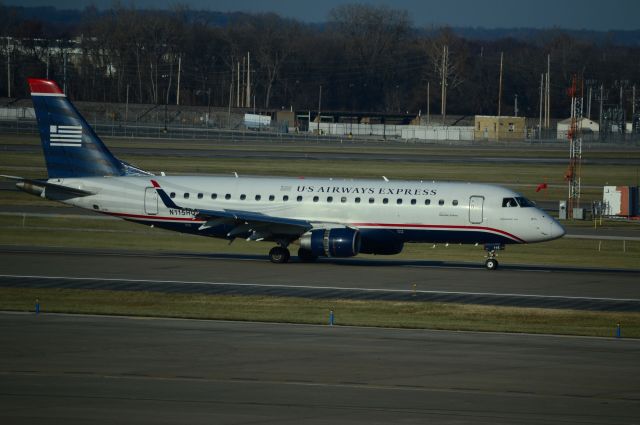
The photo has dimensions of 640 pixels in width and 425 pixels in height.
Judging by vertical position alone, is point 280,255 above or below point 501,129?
below

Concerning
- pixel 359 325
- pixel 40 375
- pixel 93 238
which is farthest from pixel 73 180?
pixel 40 375

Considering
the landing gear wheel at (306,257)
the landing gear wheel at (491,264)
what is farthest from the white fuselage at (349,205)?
the landing gear wheel at (306,257)

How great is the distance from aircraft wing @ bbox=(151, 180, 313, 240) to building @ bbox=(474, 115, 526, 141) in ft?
Result: 382

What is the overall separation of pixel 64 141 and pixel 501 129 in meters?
120

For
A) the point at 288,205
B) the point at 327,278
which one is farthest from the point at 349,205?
the point at 327,278

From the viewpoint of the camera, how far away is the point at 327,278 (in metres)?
40.7

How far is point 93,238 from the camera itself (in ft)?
172

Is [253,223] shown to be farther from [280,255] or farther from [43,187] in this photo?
[43,187]

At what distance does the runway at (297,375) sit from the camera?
67.5ft

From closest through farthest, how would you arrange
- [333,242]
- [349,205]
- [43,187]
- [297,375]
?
[297,375] → [333,242] → [349,205] → [43,187]

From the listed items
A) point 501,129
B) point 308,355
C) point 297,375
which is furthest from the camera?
point 501,129

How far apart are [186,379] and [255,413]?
3.44 m

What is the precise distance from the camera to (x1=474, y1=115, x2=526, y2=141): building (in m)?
158

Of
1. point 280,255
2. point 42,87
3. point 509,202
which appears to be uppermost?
point 42,87
